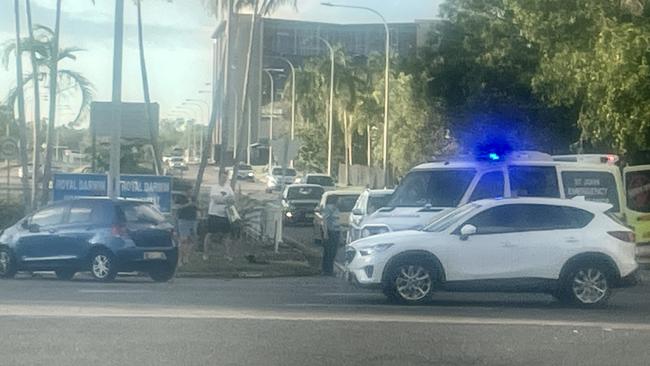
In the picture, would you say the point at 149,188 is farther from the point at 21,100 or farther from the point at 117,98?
the point at 21,100

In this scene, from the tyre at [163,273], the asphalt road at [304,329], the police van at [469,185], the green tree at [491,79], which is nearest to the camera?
the asphalt road at [304,329]

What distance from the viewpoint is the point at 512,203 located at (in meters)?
17.5

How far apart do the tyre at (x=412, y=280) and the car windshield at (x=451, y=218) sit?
0.61 m

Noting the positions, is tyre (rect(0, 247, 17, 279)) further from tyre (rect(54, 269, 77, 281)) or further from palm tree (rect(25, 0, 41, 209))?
palm tree (rect(25, 0, 41, 209))

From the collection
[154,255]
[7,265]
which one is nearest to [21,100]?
[7,265]

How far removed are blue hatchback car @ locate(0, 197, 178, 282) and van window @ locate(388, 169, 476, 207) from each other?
4.44 m

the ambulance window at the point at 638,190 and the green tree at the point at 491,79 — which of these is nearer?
the ambulance window at the point at 638,190

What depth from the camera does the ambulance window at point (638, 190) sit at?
86.0 ft

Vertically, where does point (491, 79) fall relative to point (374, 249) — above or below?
above

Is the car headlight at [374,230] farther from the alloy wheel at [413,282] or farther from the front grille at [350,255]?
the alloy wheel at [413,282]

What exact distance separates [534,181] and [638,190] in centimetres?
731

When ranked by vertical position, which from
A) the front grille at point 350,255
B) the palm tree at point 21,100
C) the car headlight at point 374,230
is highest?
the palm tree at point 21,100

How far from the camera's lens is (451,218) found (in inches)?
691

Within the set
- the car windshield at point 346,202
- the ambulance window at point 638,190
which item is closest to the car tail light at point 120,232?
the ambulance window at point 638,190
